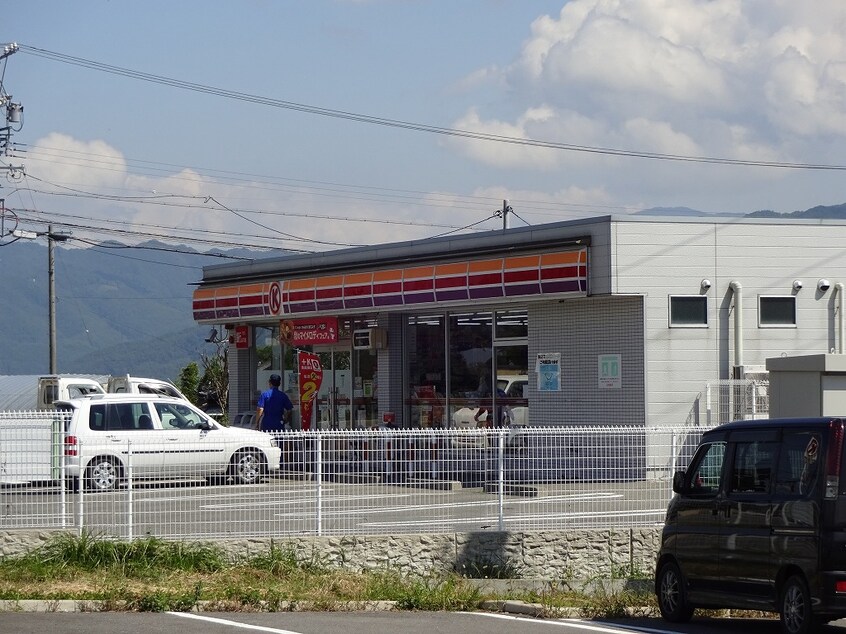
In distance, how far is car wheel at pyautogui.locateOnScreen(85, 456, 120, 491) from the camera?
13.7m

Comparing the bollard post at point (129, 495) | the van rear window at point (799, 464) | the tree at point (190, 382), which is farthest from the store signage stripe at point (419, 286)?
the tree at point (190, 382)

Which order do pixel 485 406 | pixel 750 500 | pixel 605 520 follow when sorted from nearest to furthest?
pixel 750 500, pixel 605 520, pixel 485 406

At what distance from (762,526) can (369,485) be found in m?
5.29

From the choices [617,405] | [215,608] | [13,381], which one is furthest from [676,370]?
[13,381]

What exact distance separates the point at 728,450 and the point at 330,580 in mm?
4239

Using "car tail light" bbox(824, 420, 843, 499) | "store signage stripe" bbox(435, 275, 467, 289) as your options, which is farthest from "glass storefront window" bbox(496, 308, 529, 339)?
"car tail light" bbox(824, 420, 843, 499)

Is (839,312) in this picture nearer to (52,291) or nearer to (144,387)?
(144,387)

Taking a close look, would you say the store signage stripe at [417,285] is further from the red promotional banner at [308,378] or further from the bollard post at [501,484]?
the bollard post at [501,484]

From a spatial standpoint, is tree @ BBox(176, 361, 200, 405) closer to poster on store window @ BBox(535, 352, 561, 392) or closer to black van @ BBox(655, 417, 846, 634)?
poster on store window @ BBox(535, 352, 561, 392)

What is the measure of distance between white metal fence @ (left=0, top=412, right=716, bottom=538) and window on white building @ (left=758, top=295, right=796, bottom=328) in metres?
8.71

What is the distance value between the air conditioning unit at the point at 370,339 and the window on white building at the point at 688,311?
24.3ft

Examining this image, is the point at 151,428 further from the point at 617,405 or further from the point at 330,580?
the point at 330,580

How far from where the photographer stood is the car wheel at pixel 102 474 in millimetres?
13727

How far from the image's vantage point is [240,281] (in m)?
33.3
